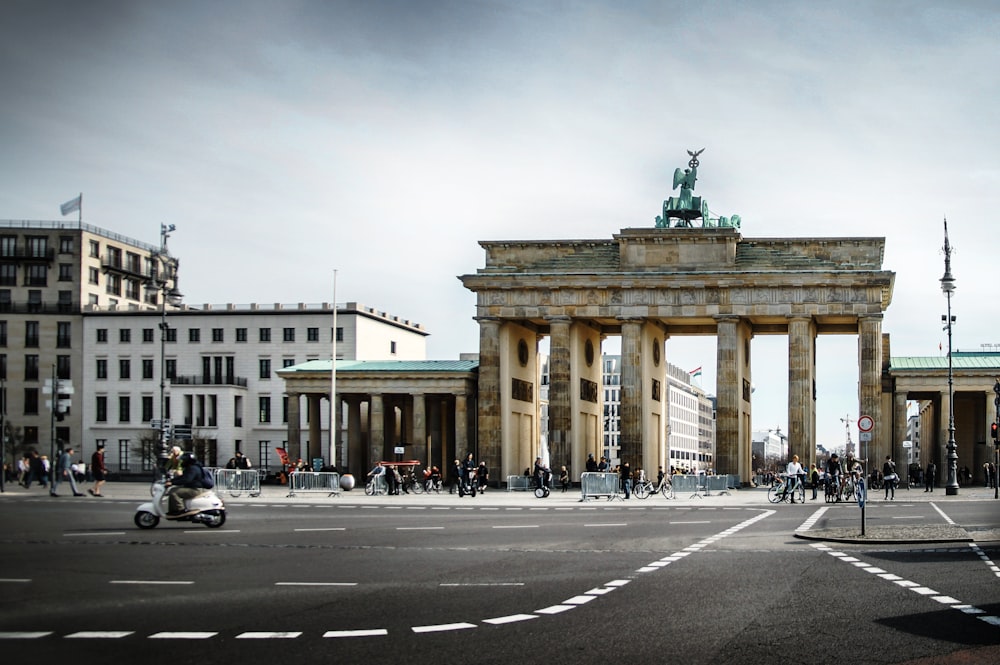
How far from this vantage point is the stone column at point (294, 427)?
287 feet

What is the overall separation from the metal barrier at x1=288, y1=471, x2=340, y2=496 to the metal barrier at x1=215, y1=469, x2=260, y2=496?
5.84 ft

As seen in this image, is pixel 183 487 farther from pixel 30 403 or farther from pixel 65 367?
pixel 65 367

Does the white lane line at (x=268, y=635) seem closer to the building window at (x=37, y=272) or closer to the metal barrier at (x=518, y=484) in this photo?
the building window at (x=37, y=272)

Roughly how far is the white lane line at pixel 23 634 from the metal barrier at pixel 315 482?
4618 centimetres

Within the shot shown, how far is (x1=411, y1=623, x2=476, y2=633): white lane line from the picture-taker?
42.7 feet

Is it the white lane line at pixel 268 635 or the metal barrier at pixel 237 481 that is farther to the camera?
the metal barrier at pixel 237 481

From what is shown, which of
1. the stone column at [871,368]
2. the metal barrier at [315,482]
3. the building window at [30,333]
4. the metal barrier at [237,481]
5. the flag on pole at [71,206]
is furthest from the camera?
the stone column at [871,368]

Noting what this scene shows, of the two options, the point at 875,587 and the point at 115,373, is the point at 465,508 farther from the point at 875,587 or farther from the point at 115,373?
the point at 115,373

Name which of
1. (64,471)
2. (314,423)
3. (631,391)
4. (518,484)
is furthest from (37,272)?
(314,423)

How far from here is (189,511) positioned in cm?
Answer: 2948

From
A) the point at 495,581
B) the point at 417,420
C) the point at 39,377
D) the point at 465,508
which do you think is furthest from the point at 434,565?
the point at 417,420

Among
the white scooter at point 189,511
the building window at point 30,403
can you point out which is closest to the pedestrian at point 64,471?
the white scooter at point 189,511

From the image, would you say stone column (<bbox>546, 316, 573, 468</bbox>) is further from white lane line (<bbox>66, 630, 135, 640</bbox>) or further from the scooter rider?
white lane line (<bbox>66, 630, 135, 640</bbox>)

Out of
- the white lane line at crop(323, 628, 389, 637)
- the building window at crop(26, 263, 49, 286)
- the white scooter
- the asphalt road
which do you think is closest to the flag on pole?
the asphalt road
